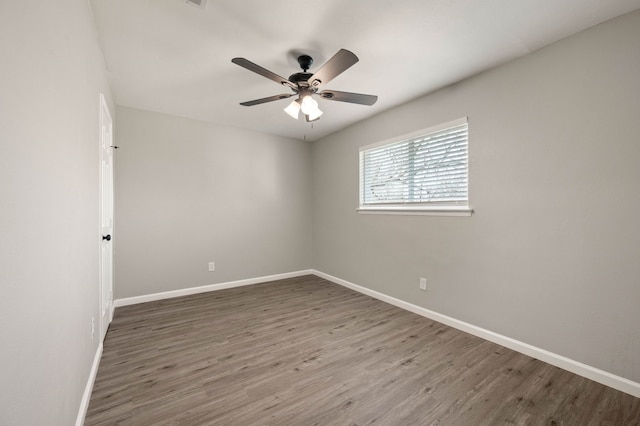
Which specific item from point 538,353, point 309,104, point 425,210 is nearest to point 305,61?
point 309,104

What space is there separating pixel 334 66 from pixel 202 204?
115 inches

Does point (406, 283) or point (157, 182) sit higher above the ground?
point (157, 182)

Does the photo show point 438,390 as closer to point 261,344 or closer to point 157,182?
point 261,344

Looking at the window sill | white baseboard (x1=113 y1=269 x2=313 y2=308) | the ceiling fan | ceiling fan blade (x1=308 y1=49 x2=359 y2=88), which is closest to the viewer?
ceiling fan blade (x1=308 y1=49 x2=359 y2=88)

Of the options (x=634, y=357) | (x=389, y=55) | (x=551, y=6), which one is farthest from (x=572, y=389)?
(x=389, y=55)

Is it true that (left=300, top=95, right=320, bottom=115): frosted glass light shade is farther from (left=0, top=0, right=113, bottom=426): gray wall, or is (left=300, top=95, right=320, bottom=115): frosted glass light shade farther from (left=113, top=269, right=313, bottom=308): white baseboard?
(left=113, top=269, right=313, bottom=308): white baseboard

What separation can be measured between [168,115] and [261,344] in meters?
3.23

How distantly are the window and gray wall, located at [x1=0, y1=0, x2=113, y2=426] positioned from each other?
9.82ft

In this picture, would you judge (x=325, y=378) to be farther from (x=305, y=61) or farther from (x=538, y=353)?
(x=305, y=61)

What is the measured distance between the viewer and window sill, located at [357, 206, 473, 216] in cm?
266

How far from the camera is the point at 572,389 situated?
5.90 ft

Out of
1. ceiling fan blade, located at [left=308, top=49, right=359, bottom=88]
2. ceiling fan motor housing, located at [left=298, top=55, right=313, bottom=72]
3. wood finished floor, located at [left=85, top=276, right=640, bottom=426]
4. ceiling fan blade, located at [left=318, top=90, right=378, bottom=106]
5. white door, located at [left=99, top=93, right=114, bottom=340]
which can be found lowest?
wood finished floor, located at [left=85, top=276, right=640, bottom=426]

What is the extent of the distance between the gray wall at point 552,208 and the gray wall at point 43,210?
301 cm

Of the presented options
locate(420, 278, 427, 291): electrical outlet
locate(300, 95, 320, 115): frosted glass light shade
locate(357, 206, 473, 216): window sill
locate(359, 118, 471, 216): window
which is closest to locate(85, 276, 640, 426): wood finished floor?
locate(420, 278, 427, 291): electrical outlet
